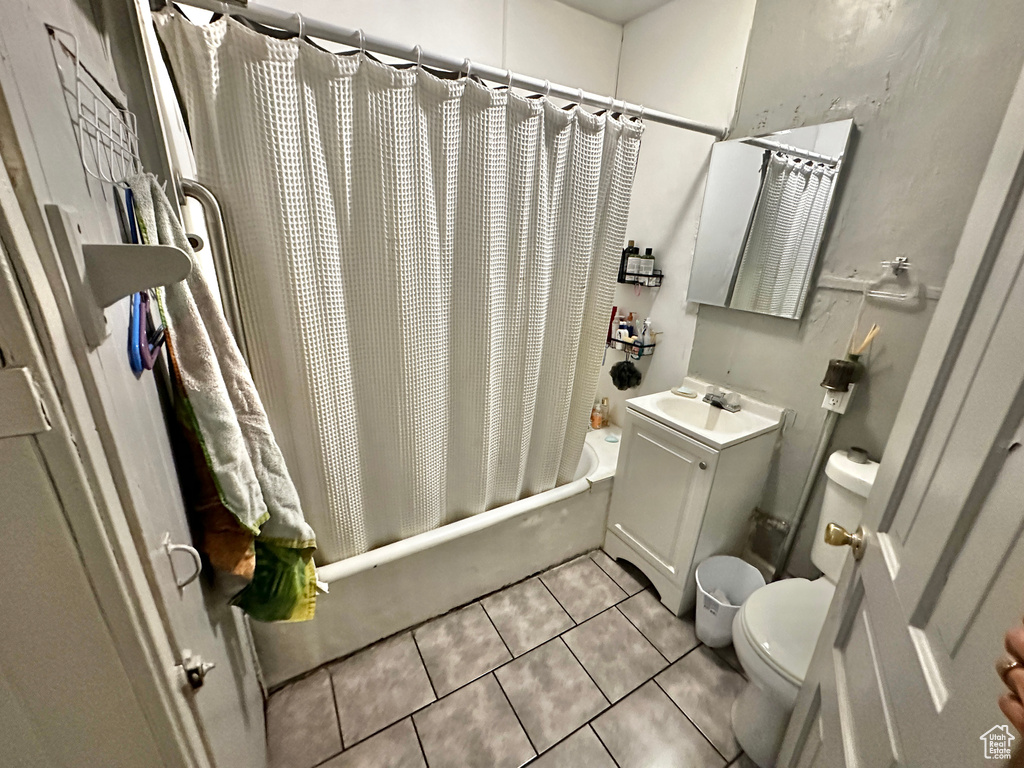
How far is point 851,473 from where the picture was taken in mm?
1265

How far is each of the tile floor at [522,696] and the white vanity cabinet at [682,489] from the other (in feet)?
0.69

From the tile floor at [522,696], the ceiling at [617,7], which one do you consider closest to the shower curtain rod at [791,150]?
the ceiling at [617,7]

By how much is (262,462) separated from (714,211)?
6.17 feet

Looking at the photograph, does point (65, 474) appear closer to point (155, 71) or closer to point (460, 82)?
point (155, 71)

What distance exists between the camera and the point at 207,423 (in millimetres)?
665

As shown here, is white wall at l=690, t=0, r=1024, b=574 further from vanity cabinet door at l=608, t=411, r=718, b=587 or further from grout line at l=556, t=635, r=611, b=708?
grout line at l=556, t=635, r=611, b=708

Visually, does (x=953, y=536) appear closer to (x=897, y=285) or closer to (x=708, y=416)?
(x=897, y=285)

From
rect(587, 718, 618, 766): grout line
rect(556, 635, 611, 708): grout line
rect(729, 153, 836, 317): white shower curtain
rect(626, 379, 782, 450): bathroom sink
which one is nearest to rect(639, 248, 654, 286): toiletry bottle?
rect(729, 153, 836, 317): white shower curtain

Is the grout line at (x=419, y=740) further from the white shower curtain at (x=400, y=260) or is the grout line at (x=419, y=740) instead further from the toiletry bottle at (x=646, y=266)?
the toiletry bottle at (x=646, y=266)

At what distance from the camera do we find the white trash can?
1.46 meters

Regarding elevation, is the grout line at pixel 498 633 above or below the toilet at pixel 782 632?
below

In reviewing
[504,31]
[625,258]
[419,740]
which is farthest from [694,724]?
[504,31]

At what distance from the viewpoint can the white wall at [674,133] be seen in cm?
160

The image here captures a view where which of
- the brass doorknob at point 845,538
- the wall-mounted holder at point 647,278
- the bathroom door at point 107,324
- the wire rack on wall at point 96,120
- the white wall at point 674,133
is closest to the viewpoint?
the bathroom door at point 107,324
